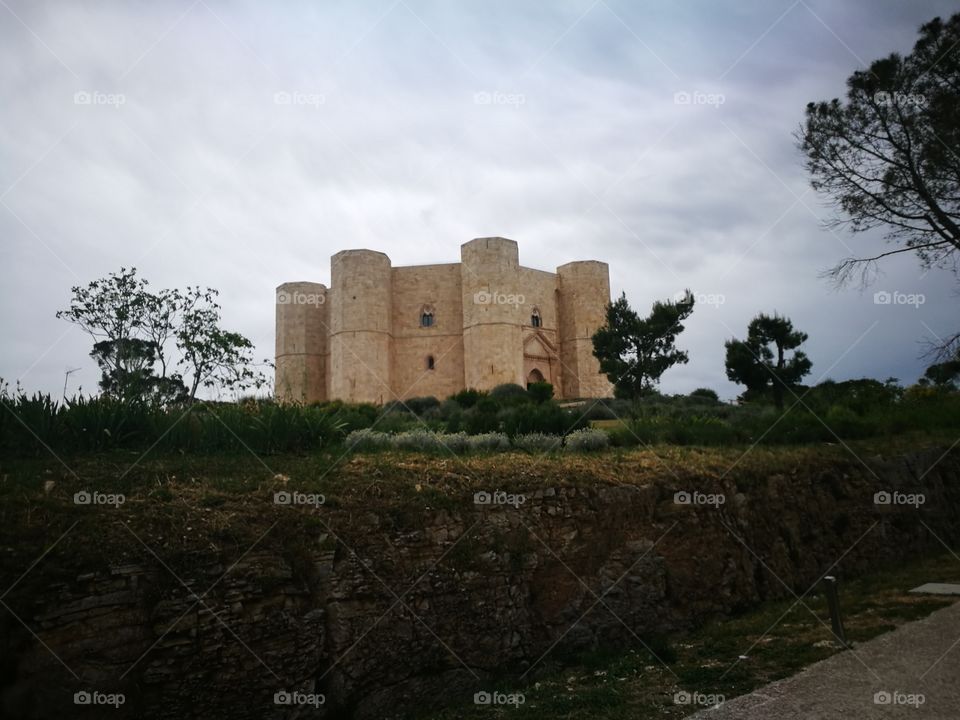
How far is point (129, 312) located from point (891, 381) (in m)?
21.6

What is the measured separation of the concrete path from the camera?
3.68m

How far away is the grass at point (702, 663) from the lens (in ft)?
13.1

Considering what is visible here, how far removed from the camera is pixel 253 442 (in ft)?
20.9

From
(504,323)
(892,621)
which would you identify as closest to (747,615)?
(892,621)

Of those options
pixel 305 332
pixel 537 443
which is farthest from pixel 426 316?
pixel 537 443

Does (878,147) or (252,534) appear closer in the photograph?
(252,534)

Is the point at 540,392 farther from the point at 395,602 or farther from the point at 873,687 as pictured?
the point at 873,687

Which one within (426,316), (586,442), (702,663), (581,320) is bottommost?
(702,663)

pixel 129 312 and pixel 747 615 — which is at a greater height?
pixel 129 312

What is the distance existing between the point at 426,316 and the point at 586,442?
22045 mm

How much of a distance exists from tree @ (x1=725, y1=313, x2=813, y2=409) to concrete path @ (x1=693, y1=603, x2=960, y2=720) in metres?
9.92

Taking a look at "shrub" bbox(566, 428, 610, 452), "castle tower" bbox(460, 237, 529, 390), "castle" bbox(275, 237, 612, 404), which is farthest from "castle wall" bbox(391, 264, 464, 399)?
"shrub" bbox(566, 428, 610, 452)

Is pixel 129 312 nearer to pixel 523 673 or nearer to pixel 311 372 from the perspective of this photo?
pixel 311 372

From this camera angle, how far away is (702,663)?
4719 mm
